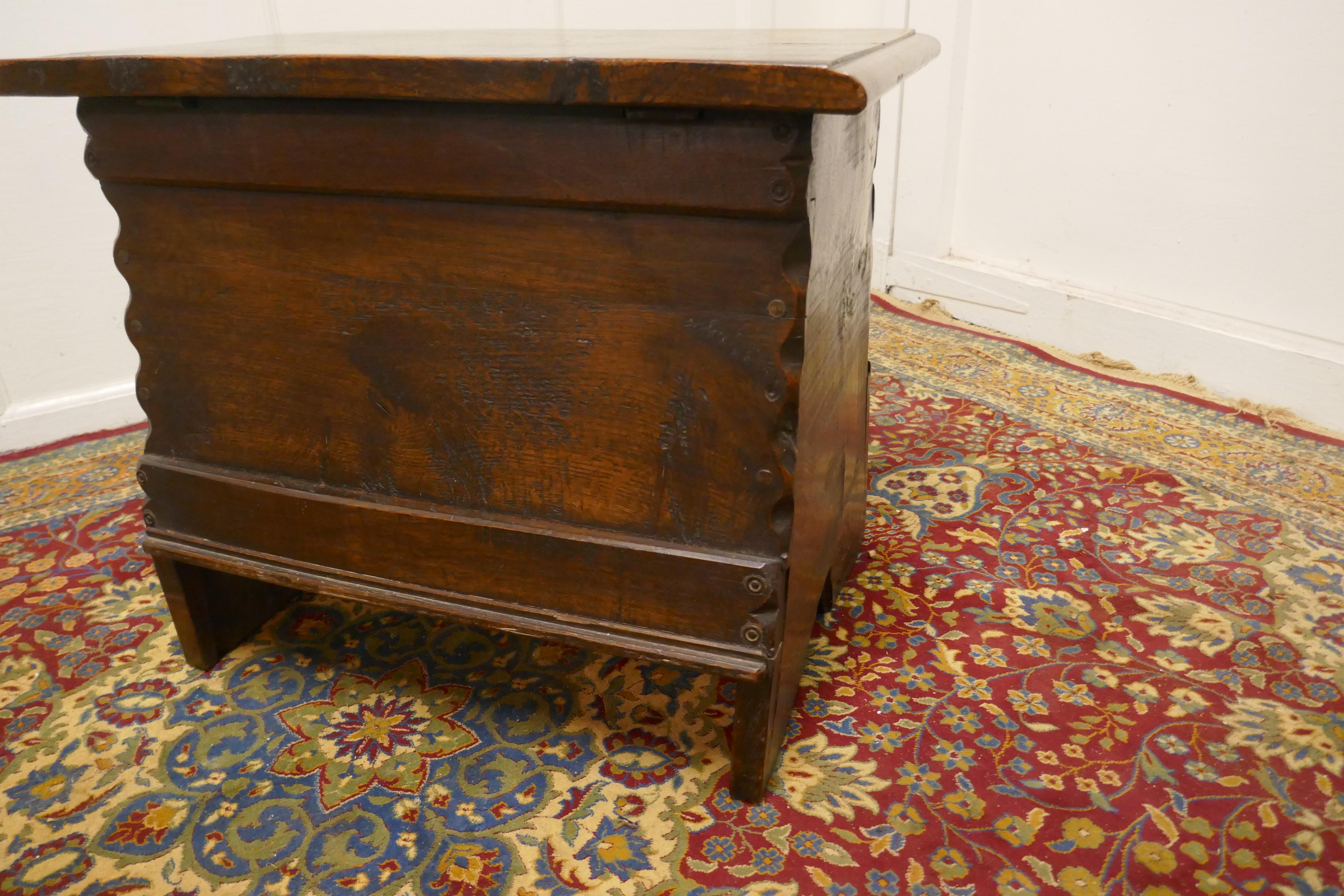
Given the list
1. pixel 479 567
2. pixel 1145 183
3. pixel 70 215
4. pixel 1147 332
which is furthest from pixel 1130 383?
pixel 70 215

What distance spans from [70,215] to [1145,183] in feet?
9.84

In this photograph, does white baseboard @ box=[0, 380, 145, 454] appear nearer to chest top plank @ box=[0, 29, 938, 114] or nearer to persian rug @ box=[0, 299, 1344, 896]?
persian rug @ box=[0, 299, 1344, 896]

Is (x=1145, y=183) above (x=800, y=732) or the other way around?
above

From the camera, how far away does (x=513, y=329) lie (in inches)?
50.0

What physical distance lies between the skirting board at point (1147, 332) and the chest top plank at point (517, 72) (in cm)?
162

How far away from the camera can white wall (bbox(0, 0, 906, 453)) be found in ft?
7.73

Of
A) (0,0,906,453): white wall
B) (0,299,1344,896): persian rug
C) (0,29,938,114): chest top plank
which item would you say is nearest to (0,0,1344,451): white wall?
(0,0,906,453): white wall

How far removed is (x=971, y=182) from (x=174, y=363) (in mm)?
Result: 2726

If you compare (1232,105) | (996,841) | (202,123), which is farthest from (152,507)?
(1232,105)

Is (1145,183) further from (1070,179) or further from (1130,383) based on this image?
(1130,383)

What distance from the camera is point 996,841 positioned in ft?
4.25

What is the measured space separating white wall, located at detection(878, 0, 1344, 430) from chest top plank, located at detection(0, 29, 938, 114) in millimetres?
1483

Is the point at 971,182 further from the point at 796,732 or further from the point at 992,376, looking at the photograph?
the point at 796,732

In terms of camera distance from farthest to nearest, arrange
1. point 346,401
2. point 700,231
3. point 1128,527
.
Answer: point 1128,527 < point 346,401 < point 700,231
